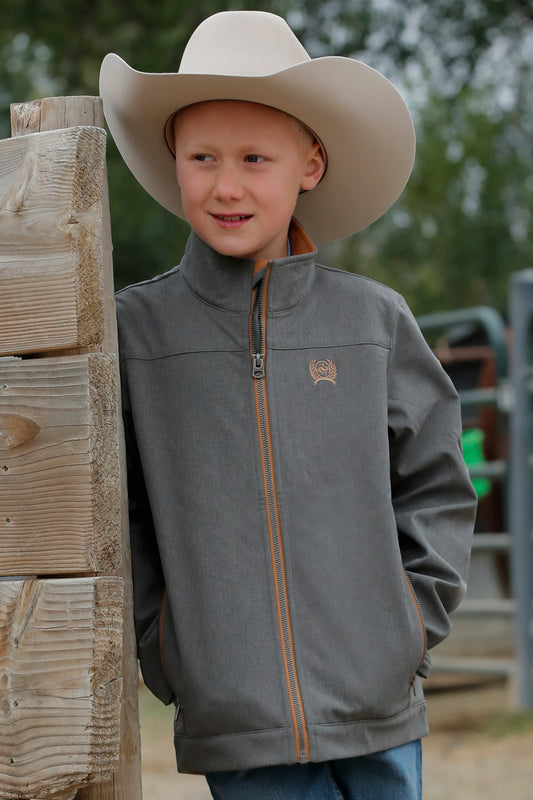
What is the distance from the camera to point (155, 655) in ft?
6.17

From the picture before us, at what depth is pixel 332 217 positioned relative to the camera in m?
2.28

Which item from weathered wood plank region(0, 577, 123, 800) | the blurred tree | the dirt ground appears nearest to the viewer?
weathered wood plank region(0, 577, 123, 800)

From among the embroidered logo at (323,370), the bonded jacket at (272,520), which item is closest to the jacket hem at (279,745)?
the bonded jacket at (272,520)

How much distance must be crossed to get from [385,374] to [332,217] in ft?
1.48

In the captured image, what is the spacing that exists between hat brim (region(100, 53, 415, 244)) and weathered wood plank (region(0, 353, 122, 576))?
1.81ft

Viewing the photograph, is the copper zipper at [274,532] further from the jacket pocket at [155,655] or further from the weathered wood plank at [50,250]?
the weathered wood plank at [50,250]

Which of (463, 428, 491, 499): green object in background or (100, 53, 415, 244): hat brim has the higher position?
(100, 53, 415, 244): hat brim

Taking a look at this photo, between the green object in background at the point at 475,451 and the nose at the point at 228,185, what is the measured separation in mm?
4546

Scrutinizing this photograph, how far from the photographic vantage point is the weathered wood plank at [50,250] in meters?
1.59

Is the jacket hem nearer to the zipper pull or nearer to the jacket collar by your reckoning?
the zipper pull

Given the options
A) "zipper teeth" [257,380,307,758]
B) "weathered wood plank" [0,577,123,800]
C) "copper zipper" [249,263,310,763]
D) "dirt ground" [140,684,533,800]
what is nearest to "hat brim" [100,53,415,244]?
"copper zipper" [249,263,310,763]

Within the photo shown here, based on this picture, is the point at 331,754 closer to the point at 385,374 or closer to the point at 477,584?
the point at 385,374

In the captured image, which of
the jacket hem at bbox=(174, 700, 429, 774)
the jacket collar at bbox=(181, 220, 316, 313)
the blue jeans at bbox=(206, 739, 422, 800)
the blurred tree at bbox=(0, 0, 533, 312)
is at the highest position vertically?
the blurred tree at bbox=(0, 0, 533, 312)

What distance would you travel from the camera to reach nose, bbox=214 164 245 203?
6.14ft
